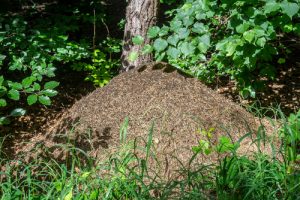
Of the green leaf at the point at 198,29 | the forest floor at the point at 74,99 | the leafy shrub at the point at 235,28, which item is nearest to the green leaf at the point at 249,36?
the leafy shrub at the point at 235,28

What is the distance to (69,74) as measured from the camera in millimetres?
6027

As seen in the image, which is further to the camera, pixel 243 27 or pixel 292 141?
pixel 243 27

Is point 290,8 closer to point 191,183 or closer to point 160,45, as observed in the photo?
point 160,45

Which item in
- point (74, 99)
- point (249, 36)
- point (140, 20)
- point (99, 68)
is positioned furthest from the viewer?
point (74, 99)

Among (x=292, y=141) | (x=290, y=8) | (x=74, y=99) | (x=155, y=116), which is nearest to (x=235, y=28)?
(x=290, y=8)

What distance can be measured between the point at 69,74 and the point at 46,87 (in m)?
2.86

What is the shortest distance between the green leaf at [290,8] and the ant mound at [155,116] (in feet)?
3.34

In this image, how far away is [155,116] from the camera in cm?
384

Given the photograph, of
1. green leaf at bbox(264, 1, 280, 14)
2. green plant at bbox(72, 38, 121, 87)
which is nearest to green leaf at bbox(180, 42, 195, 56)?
green leaf at bbox(264, 1, 280, 14)

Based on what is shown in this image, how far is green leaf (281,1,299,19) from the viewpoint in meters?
3.38

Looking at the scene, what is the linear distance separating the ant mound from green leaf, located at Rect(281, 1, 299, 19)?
102cm

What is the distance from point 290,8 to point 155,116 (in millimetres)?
1463

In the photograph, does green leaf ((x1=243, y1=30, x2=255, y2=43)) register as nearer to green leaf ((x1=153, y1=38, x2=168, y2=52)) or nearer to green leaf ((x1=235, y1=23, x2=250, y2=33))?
green leaf ((x1=235, y1=23, x2=250, y2=33))

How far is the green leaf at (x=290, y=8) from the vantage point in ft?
11.1
